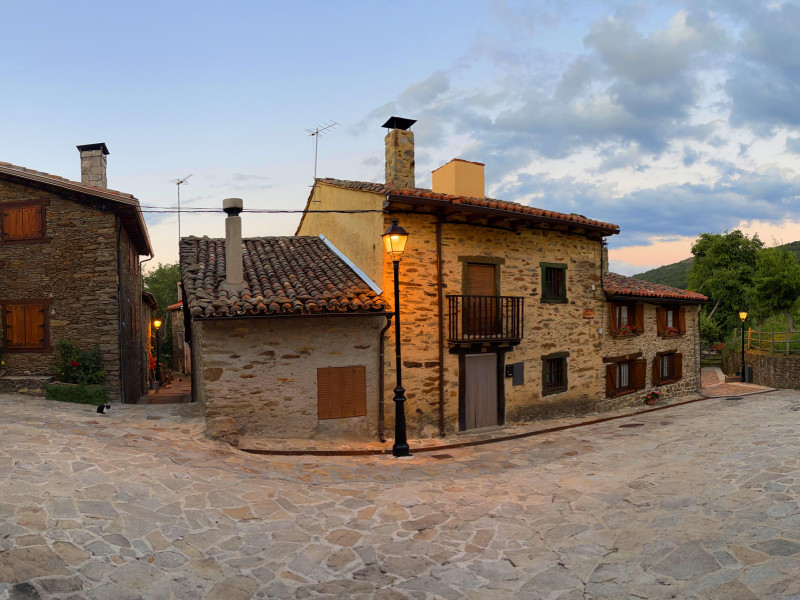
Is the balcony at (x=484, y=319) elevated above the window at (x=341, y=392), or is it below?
above

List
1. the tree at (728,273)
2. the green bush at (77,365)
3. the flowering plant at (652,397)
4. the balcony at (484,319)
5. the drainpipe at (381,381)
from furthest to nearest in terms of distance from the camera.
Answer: the tree at (728,273), the flowering plant at (652,397), the green bush at (77,365), the balcony at (484,319), the drainpipe at (381,381)

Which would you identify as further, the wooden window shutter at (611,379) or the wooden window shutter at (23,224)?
the wooden window shutter at (611,379)

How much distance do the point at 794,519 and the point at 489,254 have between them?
8455 mm

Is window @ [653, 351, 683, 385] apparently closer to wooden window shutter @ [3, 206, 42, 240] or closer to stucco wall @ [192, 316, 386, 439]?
stucco wall @ [192, 316, 386, 439]

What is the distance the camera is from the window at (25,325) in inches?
489

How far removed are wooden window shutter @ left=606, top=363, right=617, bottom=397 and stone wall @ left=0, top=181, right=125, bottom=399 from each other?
14.5 meters

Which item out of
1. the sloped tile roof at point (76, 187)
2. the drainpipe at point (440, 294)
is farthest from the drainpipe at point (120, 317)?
the drainpipe at point (440, 294)

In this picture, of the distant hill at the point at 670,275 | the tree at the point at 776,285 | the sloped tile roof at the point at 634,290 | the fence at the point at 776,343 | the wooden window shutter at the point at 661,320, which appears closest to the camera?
the sloped tile roof at the point at 634,290

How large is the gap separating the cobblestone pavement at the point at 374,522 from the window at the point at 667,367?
387 inches

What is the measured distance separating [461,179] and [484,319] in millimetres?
4973

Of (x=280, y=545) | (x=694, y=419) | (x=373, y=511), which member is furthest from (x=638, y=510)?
(x=694, y=419)

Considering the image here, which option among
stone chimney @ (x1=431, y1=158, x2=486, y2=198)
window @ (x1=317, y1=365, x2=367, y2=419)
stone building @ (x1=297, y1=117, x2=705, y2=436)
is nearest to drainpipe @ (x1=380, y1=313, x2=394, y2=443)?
stone building @ (x1=297, y1=117, x2=705, y2=436)

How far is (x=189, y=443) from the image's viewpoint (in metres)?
9.04

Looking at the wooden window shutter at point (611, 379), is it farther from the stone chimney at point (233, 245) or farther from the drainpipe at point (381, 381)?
the stone chimney at point (233, 245)
